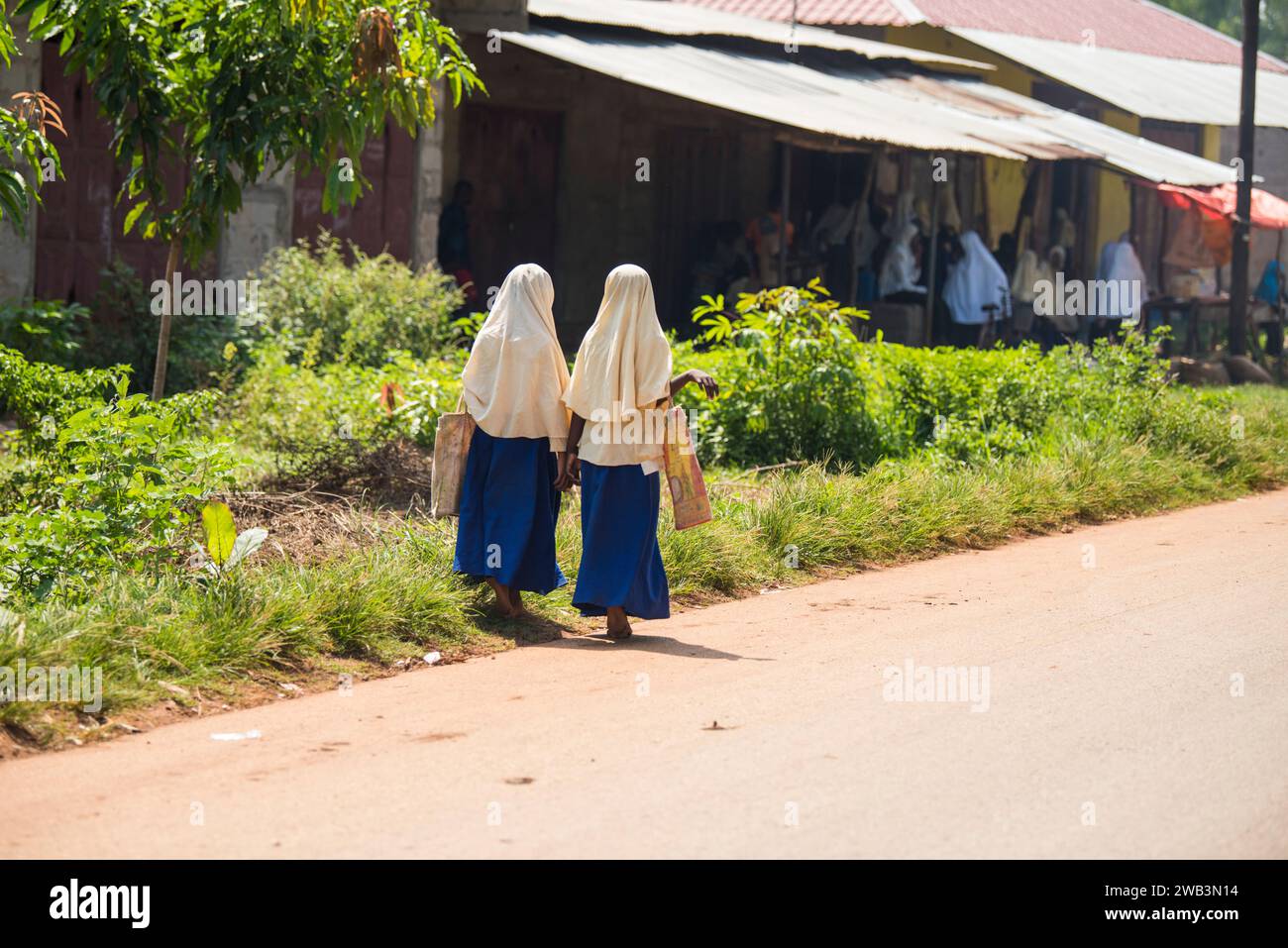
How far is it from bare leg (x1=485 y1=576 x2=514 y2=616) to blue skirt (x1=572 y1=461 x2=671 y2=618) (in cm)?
36

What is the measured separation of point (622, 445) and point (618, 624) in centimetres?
77

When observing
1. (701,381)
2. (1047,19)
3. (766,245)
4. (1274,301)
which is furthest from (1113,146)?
(701,381)

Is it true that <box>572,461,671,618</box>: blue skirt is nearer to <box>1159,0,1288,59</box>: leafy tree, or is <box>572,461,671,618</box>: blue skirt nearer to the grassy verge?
the grassy verge

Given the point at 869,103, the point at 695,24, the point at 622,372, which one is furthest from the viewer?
the point at 695,24

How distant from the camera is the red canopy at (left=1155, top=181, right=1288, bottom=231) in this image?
781 inches

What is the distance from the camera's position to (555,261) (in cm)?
1750

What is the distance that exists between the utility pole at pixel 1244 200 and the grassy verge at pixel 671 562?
6.48 meters

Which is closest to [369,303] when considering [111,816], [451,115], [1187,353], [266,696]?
[451,115]

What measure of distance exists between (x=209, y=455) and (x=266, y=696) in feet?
5.42

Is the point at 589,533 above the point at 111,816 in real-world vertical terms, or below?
above

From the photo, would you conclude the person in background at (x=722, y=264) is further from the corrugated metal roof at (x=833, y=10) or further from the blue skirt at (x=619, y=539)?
the blue skirt at (x=619, y=539)

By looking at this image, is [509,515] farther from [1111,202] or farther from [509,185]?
[1111,202]

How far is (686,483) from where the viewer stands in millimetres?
7121

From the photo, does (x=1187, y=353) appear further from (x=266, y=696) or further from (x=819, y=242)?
(x=266, y=696)
